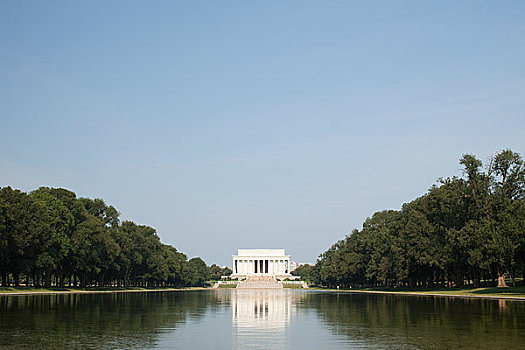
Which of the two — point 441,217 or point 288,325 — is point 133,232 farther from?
point 288,325

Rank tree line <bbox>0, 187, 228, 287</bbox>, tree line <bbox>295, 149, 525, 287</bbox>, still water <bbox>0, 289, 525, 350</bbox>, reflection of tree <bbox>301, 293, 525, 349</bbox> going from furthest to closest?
tree line <bbox>0, 187, 228, 287</bbox>, tree line <bbox>295, 149, 525, 287</bbox>, reflection of tree <bbox>301, 293, 525, 349</bbox>, still water <bbox>0, 289, 525, 350</bbox>

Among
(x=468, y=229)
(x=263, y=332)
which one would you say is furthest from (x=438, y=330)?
(x=468, y=229)

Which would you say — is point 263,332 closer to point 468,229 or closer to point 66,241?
point 468,229

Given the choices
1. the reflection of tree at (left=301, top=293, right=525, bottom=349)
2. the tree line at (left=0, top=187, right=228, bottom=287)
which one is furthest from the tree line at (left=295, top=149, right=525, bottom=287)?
the tree line at (left=0, top=187, right=228, bottom=287)

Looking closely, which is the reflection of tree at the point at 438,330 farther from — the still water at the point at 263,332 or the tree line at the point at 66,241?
the tree line at the point at 66,241

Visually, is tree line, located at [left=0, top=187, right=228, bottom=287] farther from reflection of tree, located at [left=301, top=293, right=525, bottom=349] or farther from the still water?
reflection of tree, located at [left=301, top=293, right=525, bottom=349]

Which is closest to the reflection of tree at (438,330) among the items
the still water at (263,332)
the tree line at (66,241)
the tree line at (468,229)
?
the still water at (263,332)

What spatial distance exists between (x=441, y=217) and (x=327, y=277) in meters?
61.0

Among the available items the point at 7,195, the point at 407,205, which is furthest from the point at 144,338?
the point at 407,205

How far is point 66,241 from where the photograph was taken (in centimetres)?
7662

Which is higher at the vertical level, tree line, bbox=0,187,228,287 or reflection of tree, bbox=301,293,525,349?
tree line, bbox=0,187,228,287

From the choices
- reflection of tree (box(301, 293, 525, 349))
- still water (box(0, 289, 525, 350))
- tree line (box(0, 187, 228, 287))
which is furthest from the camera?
tree line (box(0, 187, 228, 287))

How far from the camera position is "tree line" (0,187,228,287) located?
66.1 metres

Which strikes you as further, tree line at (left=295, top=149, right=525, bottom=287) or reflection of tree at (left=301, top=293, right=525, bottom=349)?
tree line at (left=295, top=149, right=525, bottom=287)
